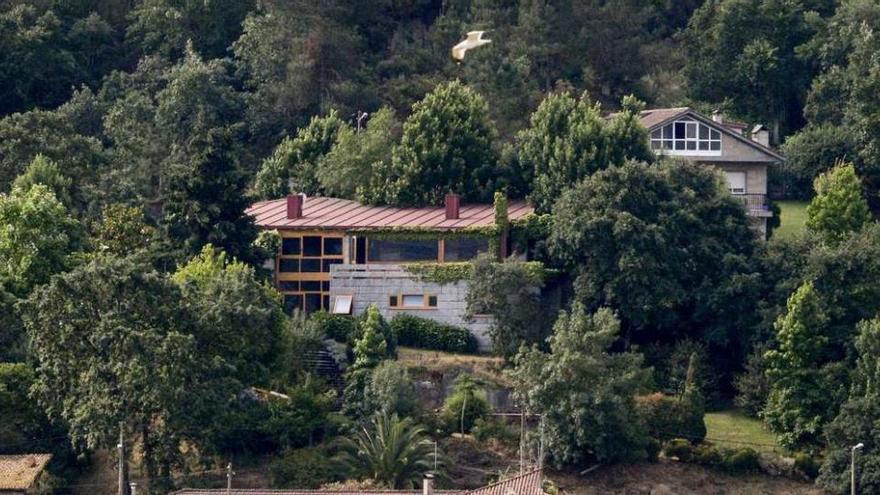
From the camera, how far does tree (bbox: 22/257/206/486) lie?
74625 mm

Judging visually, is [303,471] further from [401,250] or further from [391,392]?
[401,250]

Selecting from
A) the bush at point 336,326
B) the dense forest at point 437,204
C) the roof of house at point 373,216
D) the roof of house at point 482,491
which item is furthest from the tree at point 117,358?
the roof of house at point 373,216

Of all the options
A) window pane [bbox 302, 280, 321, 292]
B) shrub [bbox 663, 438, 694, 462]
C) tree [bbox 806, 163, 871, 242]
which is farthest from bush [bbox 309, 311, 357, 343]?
tree [bbox 806, 163, 871, 242]

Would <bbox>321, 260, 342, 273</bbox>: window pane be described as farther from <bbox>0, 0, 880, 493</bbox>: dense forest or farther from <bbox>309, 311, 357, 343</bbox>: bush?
<bbox>309, 311, 357, 343</bbox>: bush

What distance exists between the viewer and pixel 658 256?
83.6 m

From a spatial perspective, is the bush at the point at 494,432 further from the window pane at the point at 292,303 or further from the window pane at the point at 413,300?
the window pane at the point at 292,303

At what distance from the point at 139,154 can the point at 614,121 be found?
→ 18997 millimetres

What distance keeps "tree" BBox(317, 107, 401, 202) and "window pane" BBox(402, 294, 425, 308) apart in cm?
551

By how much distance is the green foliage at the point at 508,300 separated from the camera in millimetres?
83688

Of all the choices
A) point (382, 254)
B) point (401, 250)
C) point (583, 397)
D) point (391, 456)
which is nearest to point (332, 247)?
point (382, 254)

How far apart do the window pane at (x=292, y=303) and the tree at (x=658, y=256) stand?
8.71 metres

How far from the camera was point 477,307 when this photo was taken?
278 ft

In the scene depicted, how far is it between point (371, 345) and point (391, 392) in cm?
273

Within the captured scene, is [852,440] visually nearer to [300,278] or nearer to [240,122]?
[300,278]
